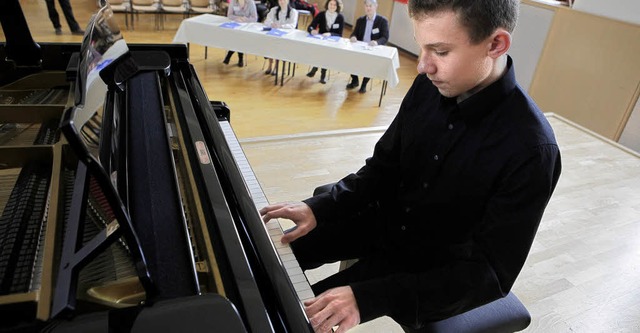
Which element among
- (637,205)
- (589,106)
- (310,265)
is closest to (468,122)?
(310,265)

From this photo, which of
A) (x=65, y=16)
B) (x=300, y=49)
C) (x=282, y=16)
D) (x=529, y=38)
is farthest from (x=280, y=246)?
(x=65, y=16)

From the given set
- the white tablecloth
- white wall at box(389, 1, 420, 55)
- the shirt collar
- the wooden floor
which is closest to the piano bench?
the shirt collar

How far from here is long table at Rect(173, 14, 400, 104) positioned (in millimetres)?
5402

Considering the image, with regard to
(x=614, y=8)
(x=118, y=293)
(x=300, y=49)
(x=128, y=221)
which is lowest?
(x=300, y=49)

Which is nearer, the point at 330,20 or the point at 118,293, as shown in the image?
the point at 118,293

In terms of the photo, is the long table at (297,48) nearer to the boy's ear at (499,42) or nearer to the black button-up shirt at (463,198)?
the black button-up shirt at (463,198)

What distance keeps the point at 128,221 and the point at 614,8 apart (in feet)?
19.5

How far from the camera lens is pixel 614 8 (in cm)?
505

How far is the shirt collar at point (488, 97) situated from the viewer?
1.31m

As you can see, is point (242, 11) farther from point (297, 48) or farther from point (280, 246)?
point (280, 246)

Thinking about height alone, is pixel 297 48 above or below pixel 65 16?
above

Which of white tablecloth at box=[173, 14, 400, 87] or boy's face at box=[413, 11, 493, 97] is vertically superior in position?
boy's face at box=[413, 11, 493, 97]

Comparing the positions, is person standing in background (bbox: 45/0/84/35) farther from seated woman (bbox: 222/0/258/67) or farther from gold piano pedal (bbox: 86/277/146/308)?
gold piano pedal (bbox: 86/277/146/308)

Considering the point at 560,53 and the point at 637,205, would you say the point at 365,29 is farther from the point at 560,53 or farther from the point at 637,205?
the point at 637,205
